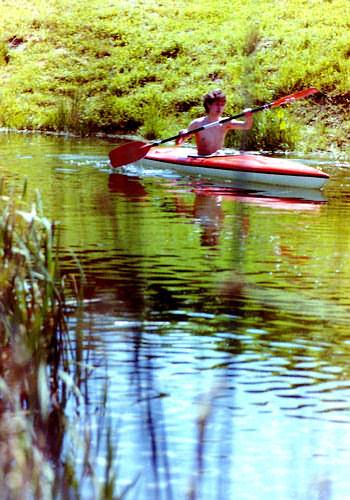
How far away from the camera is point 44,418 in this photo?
129 inches

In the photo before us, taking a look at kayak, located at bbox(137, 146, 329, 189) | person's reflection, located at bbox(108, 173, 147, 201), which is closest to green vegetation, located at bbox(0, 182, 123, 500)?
person's reflection, located at bbox(108, 173, 147, 201)

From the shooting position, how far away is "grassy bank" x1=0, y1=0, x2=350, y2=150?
2102cm

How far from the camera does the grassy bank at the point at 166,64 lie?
68.9ft

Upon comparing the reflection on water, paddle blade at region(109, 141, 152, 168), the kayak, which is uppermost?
paddle blade at region(109, 141, 152, 168)

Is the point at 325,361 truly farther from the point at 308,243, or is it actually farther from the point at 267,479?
the point at 308,243

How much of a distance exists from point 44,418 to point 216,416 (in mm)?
2117

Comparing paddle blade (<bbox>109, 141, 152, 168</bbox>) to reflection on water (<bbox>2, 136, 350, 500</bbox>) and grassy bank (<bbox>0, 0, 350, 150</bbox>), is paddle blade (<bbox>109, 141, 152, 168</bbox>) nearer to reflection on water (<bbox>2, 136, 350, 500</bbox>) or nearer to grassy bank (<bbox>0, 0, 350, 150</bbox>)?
reflection on water (<bbox>2, 136, 350, 500</bbox>)

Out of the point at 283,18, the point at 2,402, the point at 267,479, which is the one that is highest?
the point at 283,18

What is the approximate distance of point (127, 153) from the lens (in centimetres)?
1577

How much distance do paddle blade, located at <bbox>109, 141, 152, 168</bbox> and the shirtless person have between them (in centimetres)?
46

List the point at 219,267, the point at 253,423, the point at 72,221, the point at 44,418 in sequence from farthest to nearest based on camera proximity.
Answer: the point at 72,221 < the point at 219,267 < the point at 253,423 < the point at 44,418

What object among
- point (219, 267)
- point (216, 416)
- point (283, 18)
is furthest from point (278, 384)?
point (283, 18)

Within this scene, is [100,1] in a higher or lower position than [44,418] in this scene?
higher

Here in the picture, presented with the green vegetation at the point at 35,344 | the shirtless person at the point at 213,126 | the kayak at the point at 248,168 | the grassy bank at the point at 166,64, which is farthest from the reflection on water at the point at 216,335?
the grassy bank at the point at 166,64
